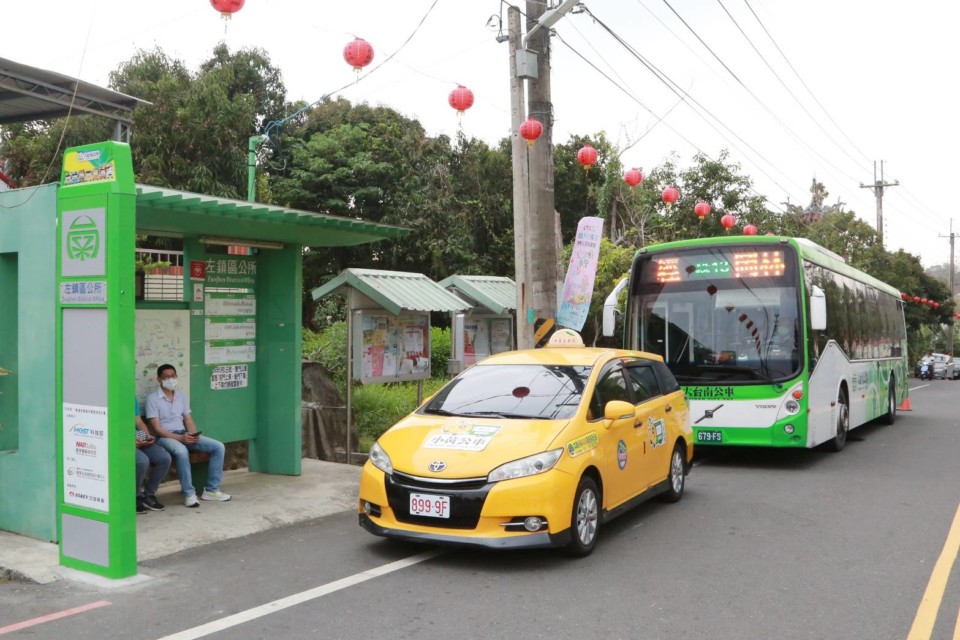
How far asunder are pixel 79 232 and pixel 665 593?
4749 mm

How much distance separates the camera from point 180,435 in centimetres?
820

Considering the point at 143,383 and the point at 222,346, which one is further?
the point at 222,346

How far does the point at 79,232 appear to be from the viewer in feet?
19.8

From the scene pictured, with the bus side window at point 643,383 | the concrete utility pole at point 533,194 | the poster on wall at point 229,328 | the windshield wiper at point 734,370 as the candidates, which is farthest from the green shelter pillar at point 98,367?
the windshield wiper at point 734,370

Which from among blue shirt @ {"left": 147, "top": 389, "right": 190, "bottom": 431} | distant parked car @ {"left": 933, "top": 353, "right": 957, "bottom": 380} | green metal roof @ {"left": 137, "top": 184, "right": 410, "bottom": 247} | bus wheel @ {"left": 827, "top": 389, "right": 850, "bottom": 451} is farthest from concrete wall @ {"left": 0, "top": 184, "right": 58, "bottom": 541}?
distant parked car @ {"left": 933, "top": 353, "right": 957, "bottom": 380}

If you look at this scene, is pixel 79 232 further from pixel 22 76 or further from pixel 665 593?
pixel 665 593

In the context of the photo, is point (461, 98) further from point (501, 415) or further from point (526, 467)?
point (526, 467)

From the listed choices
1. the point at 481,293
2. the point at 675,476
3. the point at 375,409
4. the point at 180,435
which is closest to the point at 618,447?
the point at 675,476

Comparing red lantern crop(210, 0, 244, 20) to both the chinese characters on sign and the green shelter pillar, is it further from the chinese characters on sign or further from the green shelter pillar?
the chinese characters on sign

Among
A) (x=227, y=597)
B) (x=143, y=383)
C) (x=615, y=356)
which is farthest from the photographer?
(x=143, y=383)

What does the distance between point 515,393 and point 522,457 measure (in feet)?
3.60

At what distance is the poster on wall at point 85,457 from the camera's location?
19.1ft

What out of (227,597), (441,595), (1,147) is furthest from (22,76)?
(1,147)

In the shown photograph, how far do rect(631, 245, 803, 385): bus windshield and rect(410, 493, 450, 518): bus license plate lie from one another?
19.0 feet
